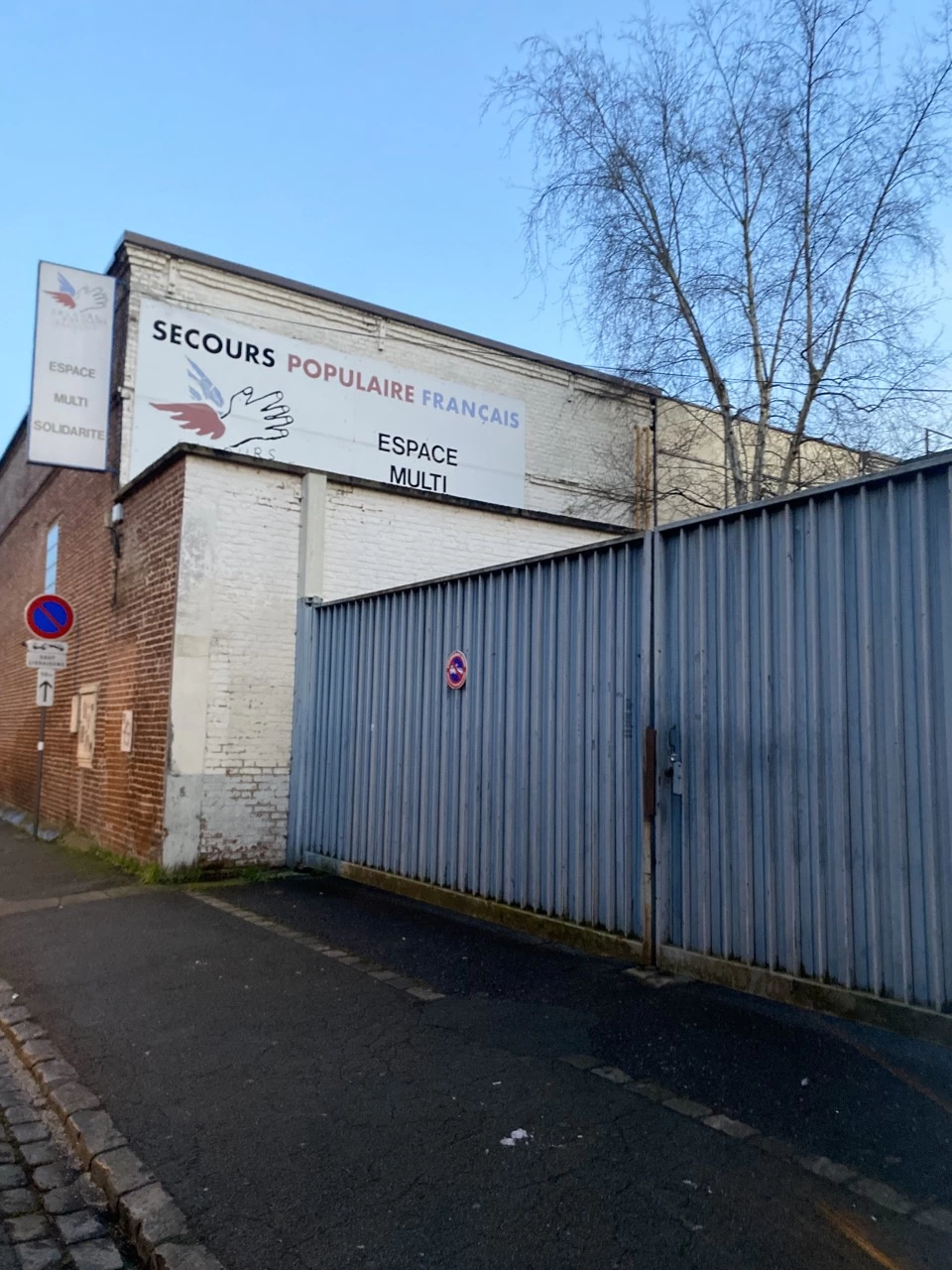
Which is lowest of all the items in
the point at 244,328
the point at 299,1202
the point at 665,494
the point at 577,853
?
the point at 299,1202

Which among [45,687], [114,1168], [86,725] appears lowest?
[114,1168]

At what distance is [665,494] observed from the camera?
47.1 ft

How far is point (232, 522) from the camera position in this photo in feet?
32.6

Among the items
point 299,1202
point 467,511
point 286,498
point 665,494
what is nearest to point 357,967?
point 299,1202

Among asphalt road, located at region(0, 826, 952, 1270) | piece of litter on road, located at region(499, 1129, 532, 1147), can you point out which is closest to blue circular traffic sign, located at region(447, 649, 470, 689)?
asphalt road, located at region(0, 826, 952, 1270)

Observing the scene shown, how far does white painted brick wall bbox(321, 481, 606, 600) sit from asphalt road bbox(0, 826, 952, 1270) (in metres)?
4.97

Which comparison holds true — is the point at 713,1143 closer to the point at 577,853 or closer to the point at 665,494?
the point at 577,853

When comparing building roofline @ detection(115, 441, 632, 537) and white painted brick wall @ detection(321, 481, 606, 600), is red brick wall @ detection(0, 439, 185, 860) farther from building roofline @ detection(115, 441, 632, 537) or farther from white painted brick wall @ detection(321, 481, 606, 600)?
white painted brick wall @ detection(321, 481, 606, 600)

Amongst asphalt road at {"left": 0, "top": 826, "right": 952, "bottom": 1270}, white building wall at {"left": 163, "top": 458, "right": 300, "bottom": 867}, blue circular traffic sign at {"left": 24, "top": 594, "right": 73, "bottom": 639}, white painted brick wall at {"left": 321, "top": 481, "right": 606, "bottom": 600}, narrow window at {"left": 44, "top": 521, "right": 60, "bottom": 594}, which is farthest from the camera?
narrow window at {"left": 44, "top": 521, "right": 60, "bottom": 594}

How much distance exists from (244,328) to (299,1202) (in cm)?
1271

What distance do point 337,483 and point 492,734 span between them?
4.18m

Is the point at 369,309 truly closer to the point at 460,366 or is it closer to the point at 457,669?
the point at 460,366

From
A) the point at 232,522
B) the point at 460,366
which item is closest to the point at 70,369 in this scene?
the point at 232,522

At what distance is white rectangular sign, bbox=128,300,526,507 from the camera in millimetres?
13008
